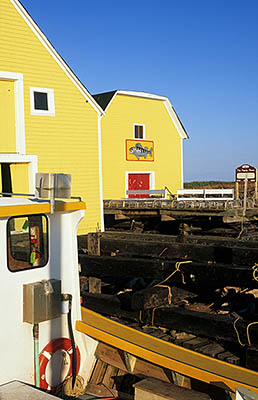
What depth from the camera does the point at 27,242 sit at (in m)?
6.04

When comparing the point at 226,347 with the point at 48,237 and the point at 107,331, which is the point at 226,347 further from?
the point at 48,237

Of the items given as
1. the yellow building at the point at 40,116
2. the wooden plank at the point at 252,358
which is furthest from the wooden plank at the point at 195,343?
the yellow building at the point at 40,116

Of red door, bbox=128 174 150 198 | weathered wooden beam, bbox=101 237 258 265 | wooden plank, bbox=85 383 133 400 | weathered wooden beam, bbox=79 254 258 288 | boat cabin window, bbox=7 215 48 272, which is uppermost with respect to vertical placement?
red door, bbox=128 174 150 198

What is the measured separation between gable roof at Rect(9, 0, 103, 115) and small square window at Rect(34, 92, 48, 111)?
1.31 meters

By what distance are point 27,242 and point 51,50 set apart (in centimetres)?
1339

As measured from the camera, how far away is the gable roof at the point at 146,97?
25953 mm

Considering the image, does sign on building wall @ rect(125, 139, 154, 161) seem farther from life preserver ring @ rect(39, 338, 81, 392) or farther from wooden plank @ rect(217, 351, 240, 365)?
life preserver ring @ rect(39, 338, 81, 392)

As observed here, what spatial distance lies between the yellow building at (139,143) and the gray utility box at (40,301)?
1938 centimetres

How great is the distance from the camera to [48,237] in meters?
6.18

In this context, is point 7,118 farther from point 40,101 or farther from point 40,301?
point 40,301

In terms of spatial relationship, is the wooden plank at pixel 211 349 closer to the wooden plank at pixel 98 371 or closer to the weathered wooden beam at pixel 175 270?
the weathered wooden beam at pixel 175 270

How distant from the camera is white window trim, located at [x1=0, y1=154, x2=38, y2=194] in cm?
1666

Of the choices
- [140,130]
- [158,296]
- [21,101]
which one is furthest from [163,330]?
[140,130]

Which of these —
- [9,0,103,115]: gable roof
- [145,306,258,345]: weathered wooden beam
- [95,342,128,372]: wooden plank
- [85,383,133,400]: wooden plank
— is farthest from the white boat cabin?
[9,0,103,115]: gable roof
